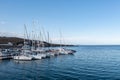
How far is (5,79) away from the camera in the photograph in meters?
38.1

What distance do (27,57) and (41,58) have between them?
7.99 metres

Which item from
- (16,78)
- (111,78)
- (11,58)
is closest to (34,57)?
(11,58)

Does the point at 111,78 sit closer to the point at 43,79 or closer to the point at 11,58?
the point at 43,79

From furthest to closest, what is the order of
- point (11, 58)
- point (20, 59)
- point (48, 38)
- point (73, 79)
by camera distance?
point (48, 38) < point (11, 58) < point (20, 59) < point (73, 79)

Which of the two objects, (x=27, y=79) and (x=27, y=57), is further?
(x=27, y=57)

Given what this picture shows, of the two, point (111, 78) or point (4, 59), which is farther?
point (4, 59)

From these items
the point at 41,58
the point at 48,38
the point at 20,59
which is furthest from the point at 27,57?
the point at 48,38

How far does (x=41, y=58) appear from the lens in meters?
79.5

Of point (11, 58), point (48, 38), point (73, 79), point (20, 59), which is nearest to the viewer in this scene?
point (73, 79)

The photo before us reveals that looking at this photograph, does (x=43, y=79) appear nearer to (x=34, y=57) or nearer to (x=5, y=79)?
(x=5, y=79)

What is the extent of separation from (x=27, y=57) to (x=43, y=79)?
117 ft

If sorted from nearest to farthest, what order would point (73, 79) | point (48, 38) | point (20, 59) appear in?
1. point (73, 79)
2. point (20, 59)
3. point (48, 38)

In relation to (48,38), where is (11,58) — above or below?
below

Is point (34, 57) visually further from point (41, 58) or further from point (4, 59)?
point (4, 59)
